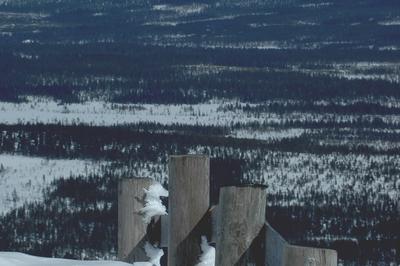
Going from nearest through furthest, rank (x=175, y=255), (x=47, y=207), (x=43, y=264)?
(x=175, y=255), (x=43, y=264), (x=47, y=207)

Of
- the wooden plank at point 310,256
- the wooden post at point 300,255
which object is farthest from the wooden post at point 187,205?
the wooden plank at point 310,256

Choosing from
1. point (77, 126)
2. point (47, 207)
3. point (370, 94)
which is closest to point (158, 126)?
point (77, 126)

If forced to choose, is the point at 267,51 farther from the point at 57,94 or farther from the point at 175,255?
the point at 175,255

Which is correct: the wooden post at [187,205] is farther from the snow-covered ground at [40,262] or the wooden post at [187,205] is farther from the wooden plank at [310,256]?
the wooden plank at [310,256]

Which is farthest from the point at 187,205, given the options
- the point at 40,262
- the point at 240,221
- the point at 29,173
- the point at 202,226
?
the point at 29,173

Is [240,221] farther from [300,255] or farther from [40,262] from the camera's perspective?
[40,262]

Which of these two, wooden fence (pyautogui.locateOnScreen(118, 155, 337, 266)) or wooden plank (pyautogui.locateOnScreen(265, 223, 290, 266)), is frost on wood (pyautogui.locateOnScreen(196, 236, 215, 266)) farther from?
wooden plank (pyautogui.locateOnScreen(265, 223, 290, 266))

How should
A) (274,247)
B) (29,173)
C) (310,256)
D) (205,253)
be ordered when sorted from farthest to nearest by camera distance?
(29,173) → (205,253) → (274,247) → (310,256)
